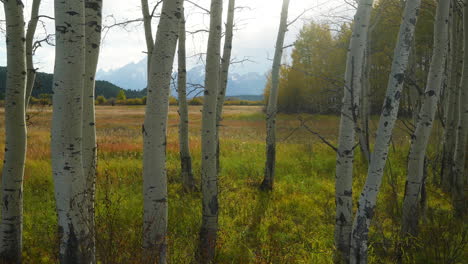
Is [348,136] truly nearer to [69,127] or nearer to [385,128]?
[385,128]

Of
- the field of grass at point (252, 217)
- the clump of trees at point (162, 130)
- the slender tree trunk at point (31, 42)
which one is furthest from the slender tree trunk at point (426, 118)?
the slender tree trunk at point (31, 42)

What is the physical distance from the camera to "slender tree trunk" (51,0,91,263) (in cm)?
229


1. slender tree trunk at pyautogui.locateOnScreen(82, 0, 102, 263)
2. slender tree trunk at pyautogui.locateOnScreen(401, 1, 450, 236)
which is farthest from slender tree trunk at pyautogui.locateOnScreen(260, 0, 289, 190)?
slender tree trunk at pyautogui.locateOnScreen(82, 0, 102, 263)

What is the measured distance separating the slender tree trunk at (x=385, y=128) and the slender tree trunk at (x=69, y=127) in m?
2.34

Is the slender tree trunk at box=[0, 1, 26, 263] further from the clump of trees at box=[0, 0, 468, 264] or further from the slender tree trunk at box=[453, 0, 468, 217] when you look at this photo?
the slender tree trunk at box=[453, 0, 468, 217]

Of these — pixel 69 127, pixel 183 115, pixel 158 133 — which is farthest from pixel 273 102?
pixel 69 127

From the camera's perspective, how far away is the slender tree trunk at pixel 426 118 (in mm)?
3777

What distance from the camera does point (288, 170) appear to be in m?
9.70

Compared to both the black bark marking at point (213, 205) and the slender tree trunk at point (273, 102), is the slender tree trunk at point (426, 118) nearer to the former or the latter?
the black bark marking at point (213, 205)

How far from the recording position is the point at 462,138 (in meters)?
5.26

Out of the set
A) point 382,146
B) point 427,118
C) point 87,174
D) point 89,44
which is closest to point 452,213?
point 427,118

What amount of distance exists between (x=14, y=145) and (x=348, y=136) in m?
3.91

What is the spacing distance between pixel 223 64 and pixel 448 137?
16.5 ft

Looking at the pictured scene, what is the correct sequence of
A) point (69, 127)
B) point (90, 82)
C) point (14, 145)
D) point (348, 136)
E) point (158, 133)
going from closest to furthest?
point (69, 127), point (158, 133), point (90, 82), point (348, 136), point (14, 145)
